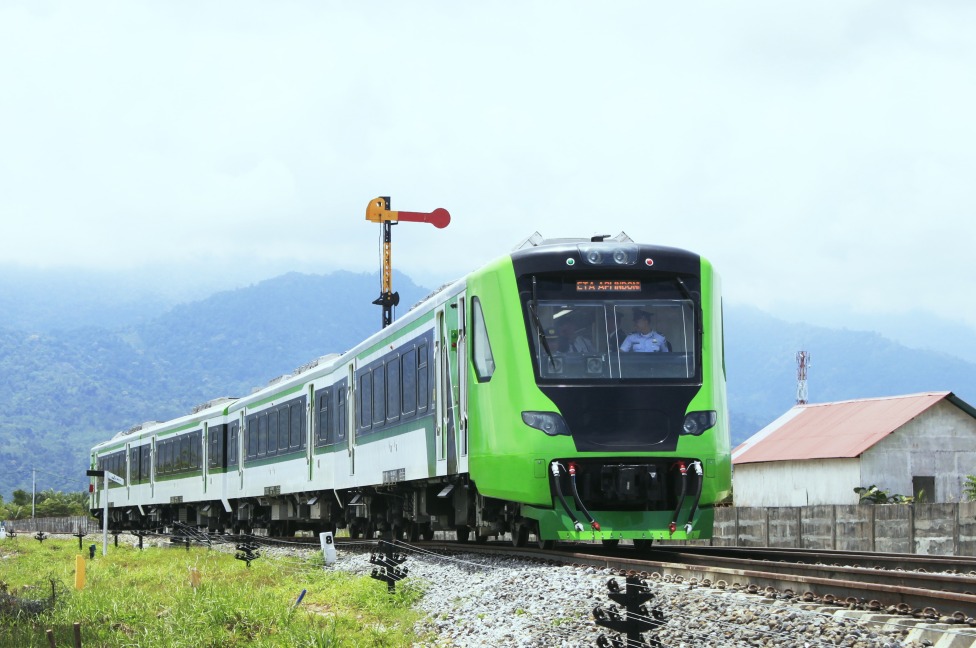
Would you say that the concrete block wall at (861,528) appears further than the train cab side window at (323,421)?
No

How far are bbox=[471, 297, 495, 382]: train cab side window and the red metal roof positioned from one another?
2434 cm

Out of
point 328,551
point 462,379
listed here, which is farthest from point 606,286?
Answer: point 328,551

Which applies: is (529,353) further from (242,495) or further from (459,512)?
(242,495)

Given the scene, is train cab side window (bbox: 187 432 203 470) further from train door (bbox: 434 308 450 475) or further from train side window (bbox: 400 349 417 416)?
train door (bbox: 434 308 450 475)

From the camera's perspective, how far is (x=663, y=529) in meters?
12.9

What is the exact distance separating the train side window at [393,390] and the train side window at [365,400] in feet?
3.73

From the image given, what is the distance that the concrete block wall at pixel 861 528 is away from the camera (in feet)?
61.6

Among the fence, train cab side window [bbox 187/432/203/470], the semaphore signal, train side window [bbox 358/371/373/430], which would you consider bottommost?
the fence

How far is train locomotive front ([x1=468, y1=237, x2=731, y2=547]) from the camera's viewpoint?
12.7 m

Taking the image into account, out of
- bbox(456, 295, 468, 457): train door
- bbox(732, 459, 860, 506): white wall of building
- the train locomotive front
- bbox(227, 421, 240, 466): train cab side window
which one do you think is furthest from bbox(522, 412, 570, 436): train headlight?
bbox(732, 459, 860, 506): white wall of building

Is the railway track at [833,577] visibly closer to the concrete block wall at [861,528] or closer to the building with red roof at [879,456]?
the concrete block wall at [861,528]

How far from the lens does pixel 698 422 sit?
13.1 metres

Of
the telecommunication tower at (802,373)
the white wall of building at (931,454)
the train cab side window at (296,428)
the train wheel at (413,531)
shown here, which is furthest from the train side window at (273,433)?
the telecommunication tower at (802,373)

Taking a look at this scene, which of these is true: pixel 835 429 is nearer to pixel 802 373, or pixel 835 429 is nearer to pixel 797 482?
pixel 797 482
